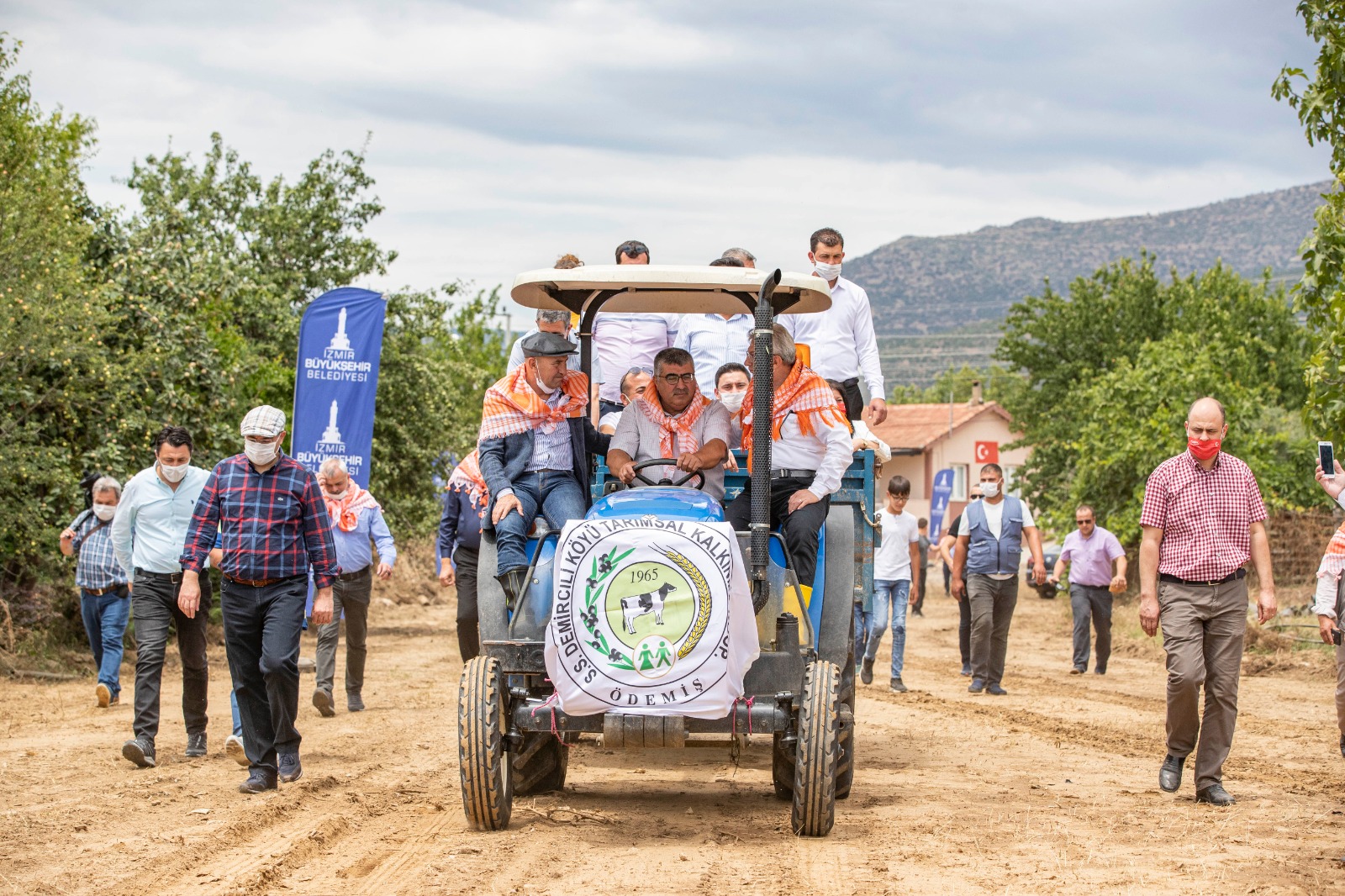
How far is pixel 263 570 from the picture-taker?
29.0 ft

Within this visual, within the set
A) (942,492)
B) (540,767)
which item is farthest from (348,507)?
(942,492)

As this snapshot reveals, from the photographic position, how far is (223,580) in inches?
355

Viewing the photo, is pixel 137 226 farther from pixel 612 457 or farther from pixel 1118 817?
pixel 1118 817

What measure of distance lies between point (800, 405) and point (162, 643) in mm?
4889

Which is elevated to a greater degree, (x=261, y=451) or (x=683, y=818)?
(x=261, y=451)

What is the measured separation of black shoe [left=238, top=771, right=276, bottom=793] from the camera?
868cm

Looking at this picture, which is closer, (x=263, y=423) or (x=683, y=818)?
(x=683, y=818)

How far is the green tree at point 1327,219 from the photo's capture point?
13.1m

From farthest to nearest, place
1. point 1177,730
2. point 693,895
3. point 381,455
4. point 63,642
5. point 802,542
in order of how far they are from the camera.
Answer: point 381,455 → point 63,642 → point 1177,730 → point 802,542 → point 693,895

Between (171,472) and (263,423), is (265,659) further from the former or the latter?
(171,472)

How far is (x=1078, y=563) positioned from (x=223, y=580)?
10.7 metres

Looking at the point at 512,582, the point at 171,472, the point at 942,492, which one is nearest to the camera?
the point at 512,582

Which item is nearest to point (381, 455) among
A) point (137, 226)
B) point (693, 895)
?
point (137, 226)

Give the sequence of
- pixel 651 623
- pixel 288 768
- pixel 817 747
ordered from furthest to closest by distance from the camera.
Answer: pixel 288 768 → pixel 817 747 → pixel 651 623
